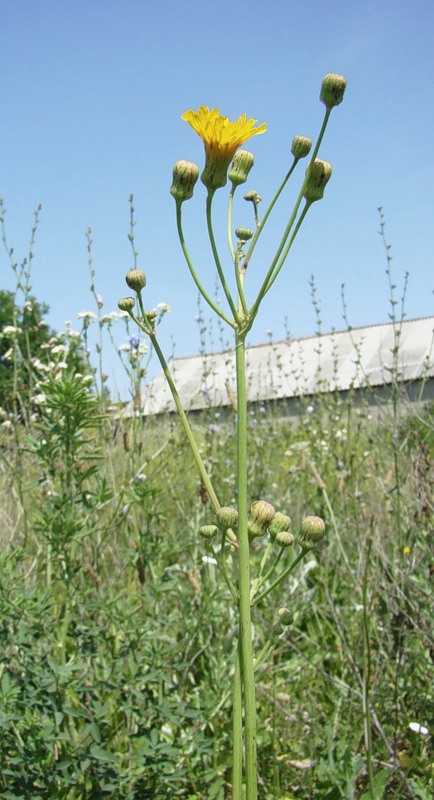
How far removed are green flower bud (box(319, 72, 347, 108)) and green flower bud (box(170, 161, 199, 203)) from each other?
22 cm

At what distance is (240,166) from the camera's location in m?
1.17

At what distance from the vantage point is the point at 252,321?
1.07 m

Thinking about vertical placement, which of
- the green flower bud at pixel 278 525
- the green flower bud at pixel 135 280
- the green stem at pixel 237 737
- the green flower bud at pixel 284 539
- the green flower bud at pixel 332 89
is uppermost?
the green flower bud at pixel 332 89

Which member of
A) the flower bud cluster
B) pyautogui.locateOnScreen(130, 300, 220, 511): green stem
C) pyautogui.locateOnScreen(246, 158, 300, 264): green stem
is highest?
pyautogui.locateOnScreen(246, 158, 300, 264): green stem

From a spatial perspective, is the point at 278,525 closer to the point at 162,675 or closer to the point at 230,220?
the point at 230,220

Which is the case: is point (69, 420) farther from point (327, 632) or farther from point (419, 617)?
point (327, 632)

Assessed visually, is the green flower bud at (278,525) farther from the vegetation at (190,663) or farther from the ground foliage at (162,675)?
the ground foliage at (162,675)

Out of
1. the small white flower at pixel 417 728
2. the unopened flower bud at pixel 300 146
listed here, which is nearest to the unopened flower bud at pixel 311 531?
the unopened flower bud at pixel 300 146

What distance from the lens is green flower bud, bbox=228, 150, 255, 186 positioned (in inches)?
45.5

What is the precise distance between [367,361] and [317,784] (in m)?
15.7

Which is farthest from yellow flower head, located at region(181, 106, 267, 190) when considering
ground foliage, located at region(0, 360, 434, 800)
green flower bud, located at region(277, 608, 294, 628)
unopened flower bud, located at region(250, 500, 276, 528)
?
ground foliage, located at region(0, 360, 434, 800)

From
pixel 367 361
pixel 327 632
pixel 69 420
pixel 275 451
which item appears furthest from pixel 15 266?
pixel 367 361

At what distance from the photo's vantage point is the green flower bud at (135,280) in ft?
3.96

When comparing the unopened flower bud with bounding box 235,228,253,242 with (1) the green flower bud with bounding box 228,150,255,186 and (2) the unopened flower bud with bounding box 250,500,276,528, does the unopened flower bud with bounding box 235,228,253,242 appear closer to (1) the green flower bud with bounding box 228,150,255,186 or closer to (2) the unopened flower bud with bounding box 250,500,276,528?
(1) the green flower bud with bounding box 228,150,255,186
